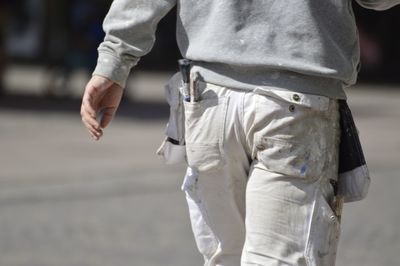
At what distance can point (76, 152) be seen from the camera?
12.0 m

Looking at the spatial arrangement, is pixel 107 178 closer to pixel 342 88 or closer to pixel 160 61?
pixel 342 88

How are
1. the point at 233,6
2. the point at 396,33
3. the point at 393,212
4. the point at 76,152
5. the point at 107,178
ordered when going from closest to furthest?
the point at 233,6, the point at 393,212, the point at 107,178, the point at 76,152, the point at 396,33

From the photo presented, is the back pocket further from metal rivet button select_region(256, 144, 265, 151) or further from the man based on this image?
metal rivet button select_region(256, 144, 265, 151)

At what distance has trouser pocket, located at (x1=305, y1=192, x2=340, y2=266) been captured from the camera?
10.1ft

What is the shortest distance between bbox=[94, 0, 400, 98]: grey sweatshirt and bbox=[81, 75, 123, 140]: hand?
40 millimetres

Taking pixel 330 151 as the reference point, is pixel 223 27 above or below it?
above

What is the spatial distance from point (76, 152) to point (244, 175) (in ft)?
29.3

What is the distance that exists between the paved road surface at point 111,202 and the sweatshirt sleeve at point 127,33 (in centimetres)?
337

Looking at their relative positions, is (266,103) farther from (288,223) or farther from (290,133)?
(288,223)

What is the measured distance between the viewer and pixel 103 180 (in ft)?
33.1

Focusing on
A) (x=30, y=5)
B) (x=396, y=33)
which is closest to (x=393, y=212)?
(x=396, y=33)

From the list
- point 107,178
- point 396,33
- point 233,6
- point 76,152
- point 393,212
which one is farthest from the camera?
point 396,33

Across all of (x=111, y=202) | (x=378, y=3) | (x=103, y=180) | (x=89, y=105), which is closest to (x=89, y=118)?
(x=89, y=105)

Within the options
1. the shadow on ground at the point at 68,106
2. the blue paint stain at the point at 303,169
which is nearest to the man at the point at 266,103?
the blue paint stain at the point at 303,169
